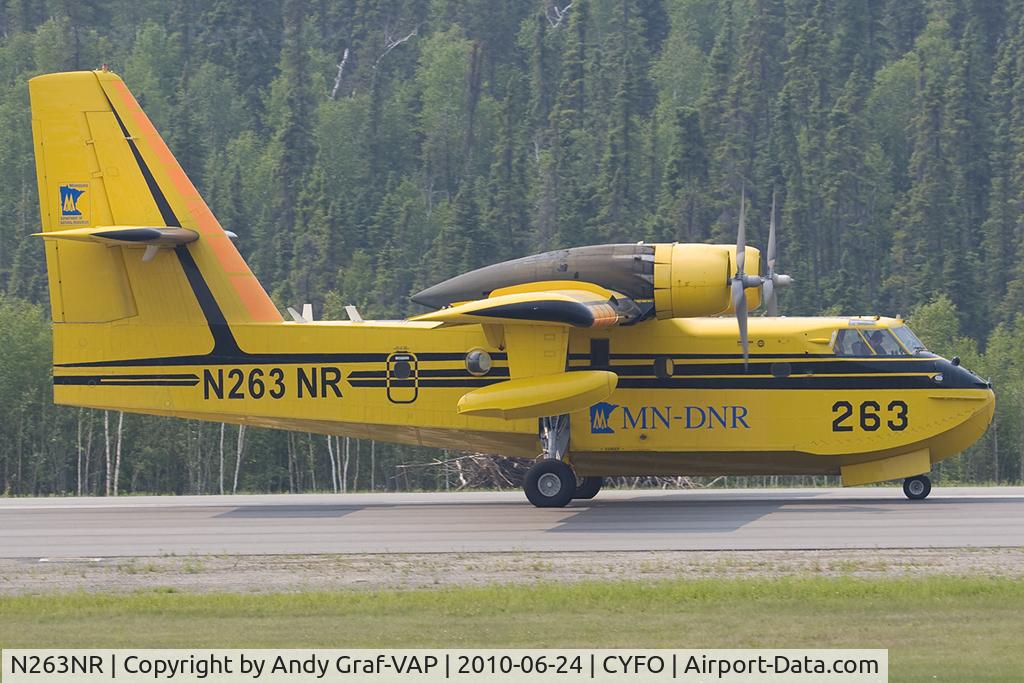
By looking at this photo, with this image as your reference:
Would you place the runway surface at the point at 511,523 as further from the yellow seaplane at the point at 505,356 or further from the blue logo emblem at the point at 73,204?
the blue logo emblem at the point at 73,204

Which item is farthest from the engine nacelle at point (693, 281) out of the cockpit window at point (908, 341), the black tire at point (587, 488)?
the black tire at point (587, 488)

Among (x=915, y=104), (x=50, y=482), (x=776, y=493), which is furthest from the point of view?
(x=915, y=104)

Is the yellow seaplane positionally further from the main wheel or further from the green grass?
the green grass

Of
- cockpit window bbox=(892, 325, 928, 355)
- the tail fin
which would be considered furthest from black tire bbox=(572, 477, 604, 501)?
the tail fin

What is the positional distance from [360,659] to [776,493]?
17.2m

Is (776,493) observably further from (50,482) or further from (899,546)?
(50,482)

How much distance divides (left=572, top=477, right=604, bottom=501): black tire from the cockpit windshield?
515 cm

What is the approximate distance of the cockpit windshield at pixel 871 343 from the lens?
2614cm

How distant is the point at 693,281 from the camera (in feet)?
82.8

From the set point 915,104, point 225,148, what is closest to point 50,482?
point 225,148

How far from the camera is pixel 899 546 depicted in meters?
20.2

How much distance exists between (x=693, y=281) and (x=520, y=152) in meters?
67.9

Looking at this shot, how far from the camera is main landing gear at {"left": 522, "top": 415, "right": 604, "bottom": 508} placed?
1026 inches
